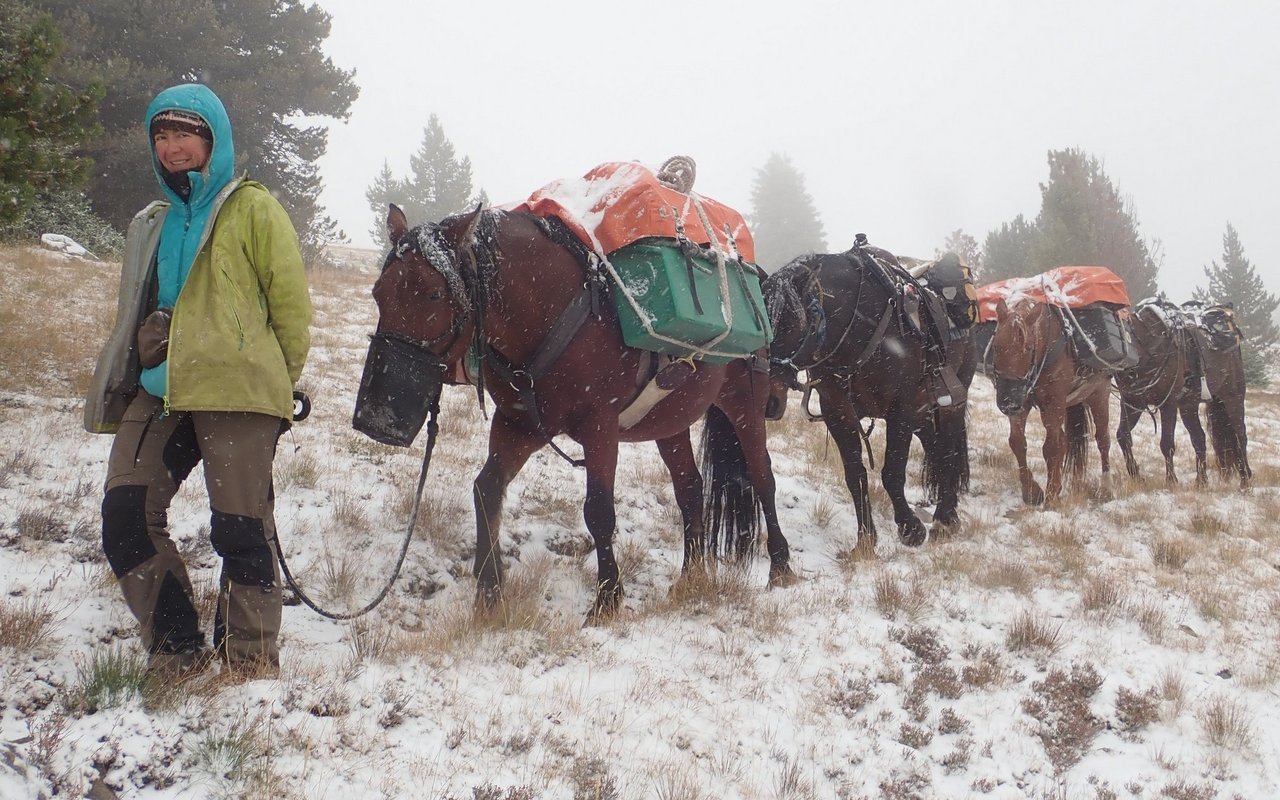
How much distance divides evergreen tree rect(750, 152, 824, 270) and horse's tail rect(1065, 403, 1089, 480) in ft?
119

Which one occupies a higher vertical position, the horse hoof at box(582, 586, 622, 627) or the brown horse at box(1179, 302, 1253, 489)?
the brown horse at box(1179, 302, 1253, 489)

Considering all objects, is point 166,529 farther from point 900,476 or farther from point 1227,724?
point 900,476

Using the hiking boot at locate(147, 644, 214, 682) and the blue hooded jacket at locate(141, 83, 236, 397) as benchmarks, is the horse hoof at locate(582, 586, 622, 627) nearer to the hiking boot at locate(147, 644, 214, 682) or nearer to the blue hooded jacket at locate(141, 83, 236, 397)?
the hiking boot at locate(147, 644, 214, 682)

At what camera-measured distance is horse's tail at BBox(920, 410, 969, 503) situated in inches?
236

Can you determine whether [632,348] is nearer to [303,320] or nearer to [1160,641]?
[303,320]

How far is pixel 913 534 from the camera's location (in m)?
5.48

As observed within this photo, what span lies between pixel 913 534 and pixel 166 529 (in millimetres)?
4940

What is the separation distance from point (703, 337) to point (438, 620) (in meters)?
1.95

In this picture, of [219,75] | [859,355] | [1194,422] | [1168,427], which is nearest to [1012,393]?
[859,355]

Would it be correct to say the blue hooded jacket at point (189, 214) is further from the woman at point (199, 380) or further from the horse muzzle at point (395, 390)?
the horse muzzle at point (395, 390)

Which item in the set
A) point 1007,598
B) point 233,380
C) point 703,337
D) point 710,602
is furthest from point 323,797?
point 1007,598

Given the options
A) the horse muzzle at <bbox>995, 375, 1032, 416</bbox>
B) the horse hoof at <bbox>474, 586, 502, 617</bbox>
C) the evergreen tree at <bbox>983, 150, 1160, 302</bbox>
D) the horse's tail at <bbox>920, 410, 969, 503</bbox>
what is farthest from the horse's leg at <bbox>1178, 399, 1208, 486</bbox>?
the evergreen tree at <bbox>983, 150, 1160, 302</bbox>

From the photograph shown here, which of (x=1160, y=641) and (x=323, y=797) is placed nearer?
(x=323, y=797)

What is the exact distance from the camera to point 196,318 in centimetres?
229
